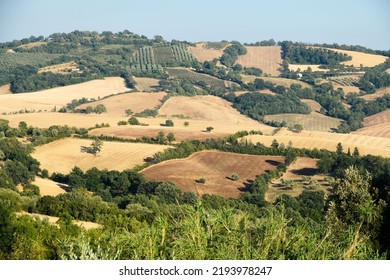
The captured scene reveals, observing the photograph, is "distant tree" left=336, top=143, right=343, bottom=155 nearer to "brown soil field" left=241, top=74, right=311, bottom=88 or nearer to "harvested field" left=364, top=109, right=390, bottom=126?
"harvested field" left=364, top=109, right=390, bottom=126

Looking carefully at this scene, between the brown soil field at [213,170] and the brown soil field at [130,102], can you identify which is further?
the brown soil field at [130,102]

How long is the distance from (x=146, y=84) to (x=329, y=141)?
74501mm

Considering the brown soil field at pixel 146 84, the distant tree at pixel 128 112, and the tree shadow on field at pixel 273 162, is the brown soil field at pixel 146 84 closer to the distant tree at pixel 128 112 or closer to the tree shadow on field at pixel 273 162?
the distant tree at pixel 128 112

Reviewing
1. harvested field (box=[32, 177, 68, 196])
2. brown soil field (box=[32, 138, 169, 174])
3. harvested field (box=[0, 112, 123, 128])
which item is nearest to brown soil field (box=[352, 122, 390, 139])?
harvested field (box=[0, 112, 123, 128])

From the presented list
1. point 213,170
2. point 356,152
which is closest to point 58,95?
point 356,152

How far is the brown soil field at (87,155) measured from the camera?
235 ft

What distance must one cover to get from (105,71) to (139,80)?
15.9 m

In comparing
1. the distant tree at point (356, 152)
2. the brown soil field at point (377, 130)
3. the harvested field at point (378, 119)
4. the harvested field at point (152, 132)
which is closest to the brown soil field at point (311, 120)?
the harvested field at point (378, 119)

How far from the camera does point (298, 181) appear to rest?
6425cm

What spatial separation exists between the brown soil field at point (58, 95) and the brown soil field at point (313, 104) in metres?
35.6

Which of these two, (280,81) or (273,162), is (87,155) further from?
(280,81)

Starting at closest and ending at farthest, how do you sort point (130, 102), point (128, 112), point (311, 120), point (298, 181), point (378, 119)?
point (298, 181)
point (128, 112)
point (130, 102)
point (311, 120)
point (378, 119)

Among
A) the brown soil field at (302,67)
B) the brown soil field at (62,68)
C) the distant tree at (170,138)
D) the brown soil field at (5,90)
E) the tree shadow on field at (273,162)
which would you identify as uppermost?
the tree shadow on field at (273,162)

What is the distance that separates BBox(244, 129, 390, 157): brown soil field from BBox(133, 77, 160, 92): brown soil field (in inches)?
2218
